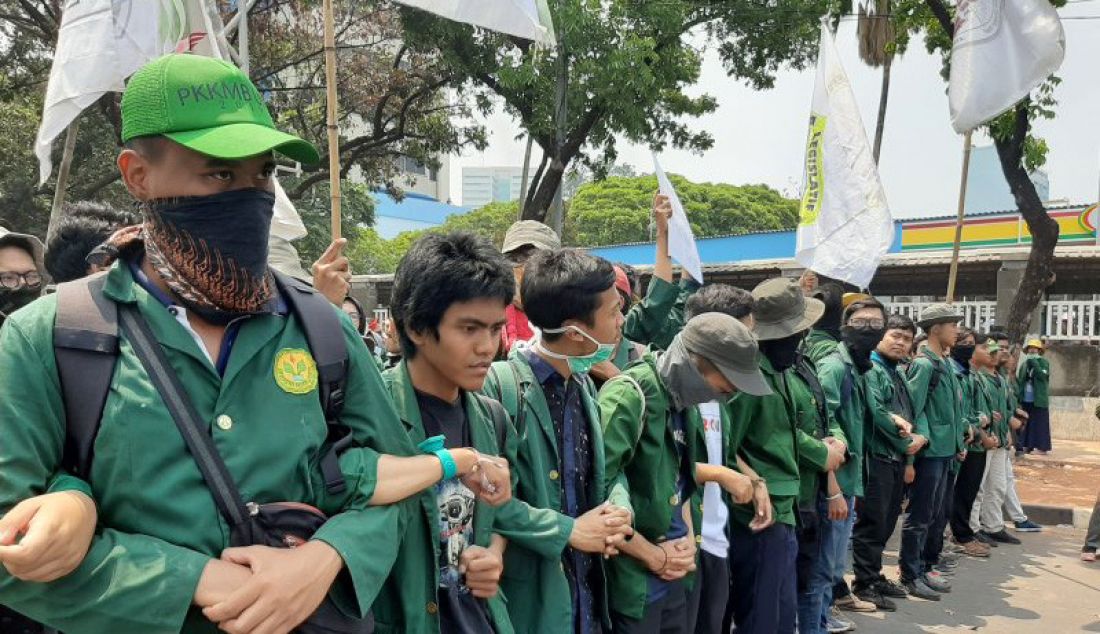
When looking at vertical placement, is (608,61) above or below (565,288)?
above

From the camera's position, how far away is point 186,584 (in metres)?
1.28

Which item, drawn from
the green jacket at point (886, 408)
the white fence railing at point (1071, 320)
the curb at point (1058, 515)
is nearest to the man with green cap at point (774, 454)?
the green jacket at point (886, 408)

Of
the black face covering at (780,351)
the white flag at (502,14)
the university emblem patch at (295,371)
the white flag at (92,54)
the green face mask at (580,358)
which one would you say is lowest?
the black face covering at (780,351)

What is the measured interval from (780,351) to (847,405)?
4.24ft

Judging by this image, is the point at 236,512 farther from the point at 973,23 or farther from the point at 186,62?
the point at 973,23

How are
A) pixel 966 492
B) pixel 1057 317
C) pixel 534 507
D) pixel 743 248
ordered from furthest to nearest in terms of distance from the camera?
pixel 743 248
pixel 1057 317
pixel 966 492
pixel 534 507

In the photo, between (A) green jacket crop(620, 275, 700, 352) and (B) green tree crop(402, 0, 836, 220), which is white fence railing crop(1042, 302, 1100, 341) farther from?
(A) green jacket crop(620, 275, 700, 352)

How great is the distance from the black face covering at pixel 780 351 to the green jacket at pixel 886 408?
1.65m

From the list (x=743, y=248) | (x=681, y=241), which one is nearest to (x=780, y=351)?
(x=681, y=241)

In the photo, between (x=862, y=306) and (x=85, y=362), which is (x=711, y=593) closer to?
(x=85, y=362)

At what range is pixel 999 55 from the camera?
7.07 m

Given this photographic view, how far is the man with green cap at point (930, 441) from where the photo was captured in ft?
20.9

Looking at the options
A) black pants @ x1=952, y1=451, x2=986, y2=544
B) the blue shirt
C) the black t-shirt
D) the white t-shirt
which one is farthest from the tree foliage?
the black t-shirt

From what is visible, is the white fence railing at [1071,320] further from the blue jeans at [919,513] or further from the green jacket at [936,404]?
the blue jeans at [919,513]
